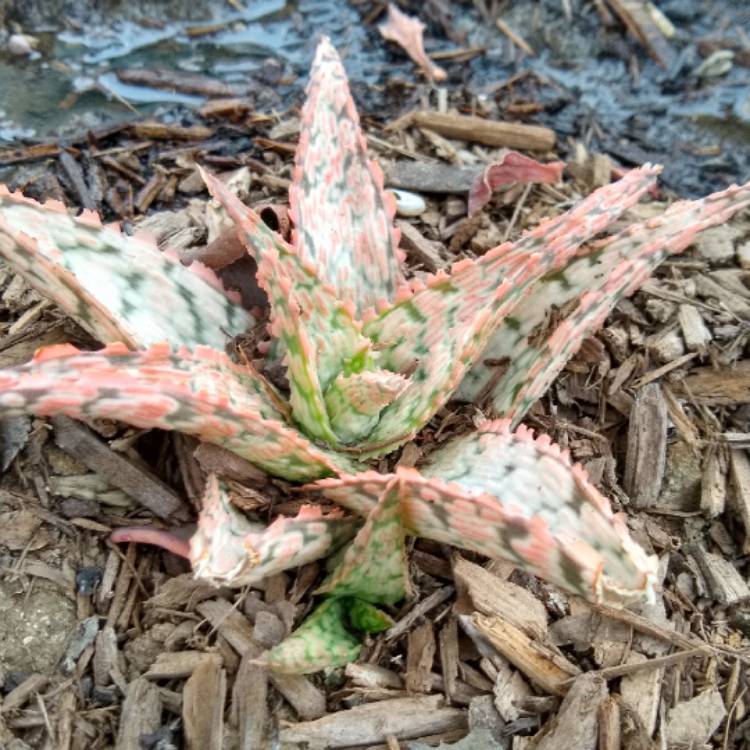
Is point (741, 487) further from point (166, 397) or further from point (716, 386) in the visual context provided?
point (166, 397)

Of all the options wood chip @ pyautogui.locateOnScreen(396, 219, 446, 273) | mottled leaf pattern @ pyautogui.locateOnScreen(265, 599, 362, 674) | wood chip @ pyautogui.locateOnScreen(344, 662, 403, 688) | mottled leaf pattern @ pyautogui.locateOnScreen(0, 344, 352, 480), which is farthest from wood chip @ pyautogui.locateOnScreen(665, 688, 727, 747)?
wood chip @ pyautogui.locateOnScreen(396, 219, 446, 273)

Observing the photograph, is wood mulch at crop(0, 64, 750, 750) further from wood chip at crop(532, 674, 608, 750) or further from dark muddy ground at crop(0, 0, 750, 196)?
dark muddy ground at crop(0, 0, 750, 196)

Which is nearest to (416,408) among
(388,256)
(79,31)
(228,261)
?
(388,256)

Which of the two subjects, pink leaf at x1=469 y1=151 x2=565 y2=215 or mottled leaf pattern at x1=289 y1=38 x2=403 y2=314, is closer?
mottled leaf pattern at x1=289 y1=38 x2=403 y2=314

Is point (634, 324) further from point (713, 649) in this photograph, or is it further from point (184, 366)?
point (184, 366)

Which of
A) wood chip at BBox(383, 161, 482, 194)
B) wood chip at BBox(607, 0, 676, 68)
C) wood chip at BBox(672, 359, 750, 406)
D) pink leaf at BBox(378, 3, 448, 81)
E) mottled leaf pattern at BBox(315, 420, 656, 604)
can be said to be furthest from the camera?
wood chip at BBox(607, 0, 676, 68)

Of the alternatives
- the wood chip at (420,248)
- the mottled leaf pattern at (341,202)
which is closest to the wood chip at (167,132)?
the wood chip at (420,248)
